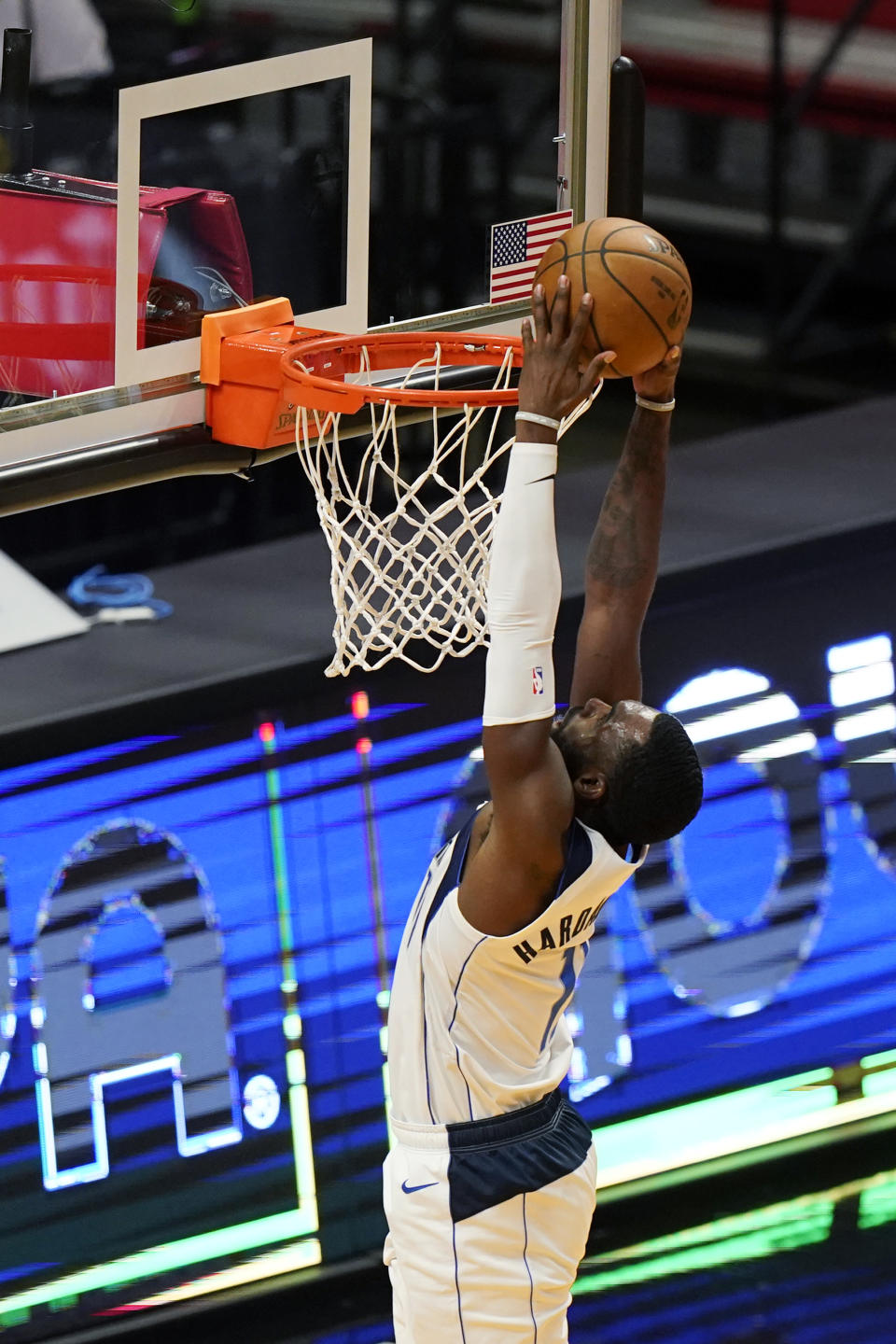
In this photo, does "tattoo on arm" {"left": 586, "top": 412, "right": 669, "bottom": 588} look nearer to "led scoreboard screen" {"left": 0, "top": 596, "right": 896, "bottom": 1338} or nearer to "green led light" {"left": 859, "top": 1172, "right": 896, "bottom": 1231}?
"led scoreboard screen" {"left": 0, "top": 596, "right": 896, "bottom": 1338}

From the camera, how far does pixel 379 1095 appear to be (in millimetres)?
4840

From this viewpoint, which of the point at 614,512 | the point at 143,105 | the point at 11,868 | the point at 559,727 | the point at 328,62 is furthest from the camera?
the point at 11,868

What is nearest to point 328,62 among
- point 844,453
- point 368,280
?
point 368,280

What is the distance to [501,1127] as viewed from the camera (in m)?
3.16

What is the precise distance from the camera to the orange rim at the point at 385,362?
3582 mm

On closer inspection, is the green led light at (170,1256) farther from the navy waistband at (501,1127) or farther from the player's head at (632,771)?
the player's head at (632,771)

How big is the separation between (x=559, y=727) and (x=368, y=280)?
50.7 inches

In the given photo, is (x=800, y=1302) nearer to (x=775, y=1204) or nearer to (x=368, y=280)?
(x=775, y=1204)

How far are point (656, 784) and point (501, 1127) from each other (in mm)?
603

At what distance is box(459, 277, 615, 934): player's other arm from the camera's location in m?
2.76

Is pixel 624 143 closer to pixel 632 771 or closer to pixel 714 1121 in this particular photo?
pixel 632 771

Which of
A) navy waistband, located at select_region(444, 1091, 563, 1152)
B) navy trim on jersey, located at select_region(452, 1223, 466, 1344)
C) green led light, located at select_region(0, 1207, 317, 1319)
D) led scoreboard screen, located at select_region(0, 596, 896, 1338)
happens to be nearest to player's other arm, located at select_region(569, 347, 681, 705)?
navy waistband, located at select_region(444, 1091, 563, 1152)

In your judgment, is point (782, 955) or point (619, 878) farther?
point (782, 955)

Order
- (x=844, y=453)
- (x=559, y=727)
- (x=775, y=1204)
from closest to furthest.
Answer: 1. (x=559, y=727)
2. (x=775, y=1204)
3. (x=844, y=453)
